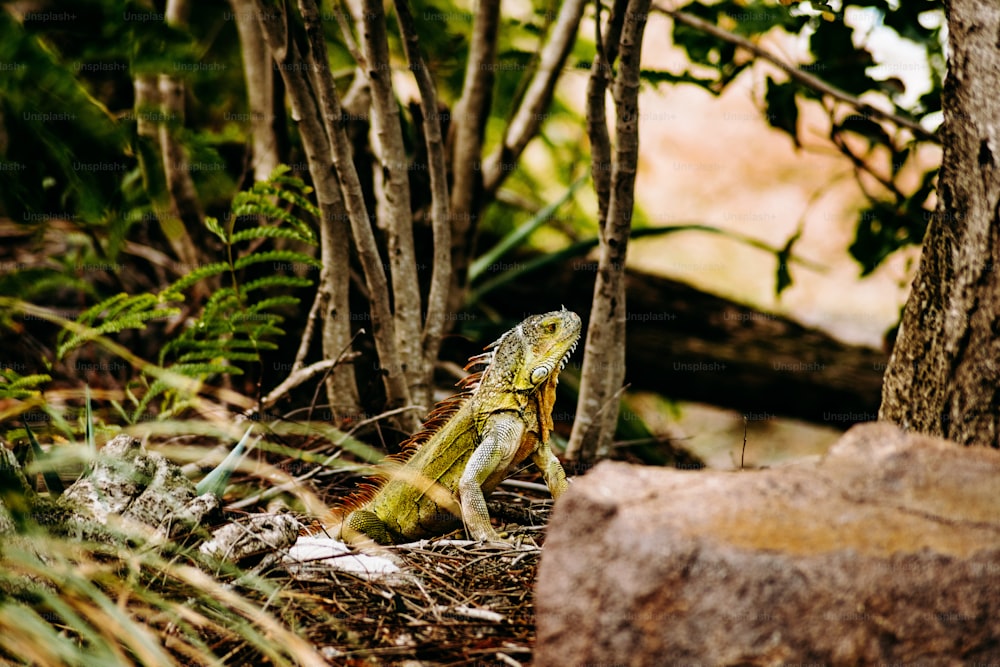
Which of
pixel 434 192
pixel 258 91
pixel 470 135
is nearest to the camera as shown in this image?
pixel 434 192

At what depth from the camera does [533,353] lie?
12.1 ft

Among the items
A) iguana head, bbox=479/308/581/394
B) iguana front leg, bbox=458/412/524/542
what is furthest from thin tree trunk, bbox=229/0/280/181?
iguana front leg, bbox=458/412/524/542

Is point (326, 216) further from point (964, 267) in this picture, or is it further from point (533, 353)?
point (964, 267)

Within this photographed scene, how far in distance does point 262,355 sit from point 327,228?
120cm

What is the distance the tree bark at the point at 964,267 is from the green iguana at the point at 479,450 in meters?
1.40

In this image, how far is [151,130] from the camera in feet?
16.0

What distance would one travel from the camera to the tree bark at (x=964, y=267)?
265 centimetres

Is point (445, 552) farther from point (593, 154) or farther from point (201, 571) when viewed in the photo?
point (593, 154)

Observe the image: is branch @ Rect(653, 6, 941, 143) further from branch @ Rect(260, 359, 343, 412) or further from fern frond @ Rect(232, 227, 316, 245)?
branch @ Rect(260, 359, 343, 412)

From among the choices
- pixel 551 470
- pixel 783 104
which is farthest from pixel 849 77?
pixel 551 470

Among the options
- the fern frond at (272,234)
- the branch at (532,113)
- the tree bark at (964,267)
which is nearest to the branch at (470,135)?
the branch at (532,113)

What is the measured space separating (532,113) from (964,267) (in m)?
2.90

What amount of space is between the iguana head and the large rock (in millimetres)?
1487

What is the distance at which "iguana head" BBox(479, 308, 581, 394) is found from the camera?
3.65 meters
